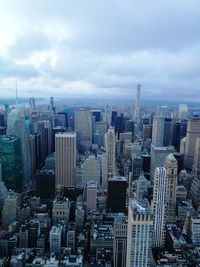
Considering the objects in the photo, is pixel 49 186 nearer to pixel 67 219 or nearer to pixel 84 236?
pixel 67 219

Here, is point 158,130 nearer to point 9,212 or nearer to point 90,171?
point 90,171

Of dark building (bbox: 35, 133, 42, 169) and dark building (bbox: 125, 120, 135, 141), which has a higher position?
dark building (bbox: 125, 120, 135, 141)

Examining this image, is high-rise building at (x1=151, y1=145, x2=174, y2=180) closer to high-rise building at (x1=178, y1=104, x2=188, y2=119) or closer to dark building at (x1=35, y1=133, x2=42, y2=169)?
dark building at (x1=35, y1=133, x2=42, y2=169)

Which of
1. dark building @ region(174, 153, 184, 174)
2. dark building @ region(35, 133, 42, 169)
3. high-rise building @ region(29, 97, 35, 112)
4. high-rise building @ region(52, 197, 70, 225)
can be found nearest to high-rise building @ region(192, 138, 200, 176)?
dark building @ region(174, 153, 184, 174)

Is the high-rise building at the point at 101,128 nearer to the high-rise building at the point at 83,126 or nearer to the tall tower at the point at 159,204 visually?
the high-rise building at the point at 83,126

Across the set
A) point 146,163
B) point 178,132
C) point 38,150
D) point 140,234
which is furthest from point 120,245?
point 178,132

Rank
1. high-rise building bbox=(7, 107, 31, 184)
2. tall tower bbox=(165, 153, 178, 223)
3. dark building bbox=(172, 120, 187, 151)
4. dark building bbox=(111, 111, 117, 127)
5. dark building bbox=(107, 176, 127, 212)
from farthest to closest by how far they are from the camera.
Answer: dark building bbox=(111, 111, 117, 127), dark building bbox=(172, 120, 187, 151), high-rise building bbox=(7, 107, 31, 184), dark building bbox=(107, 176, 127, 212), tall tower bbox=(165, 153, 178, 223)
